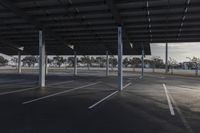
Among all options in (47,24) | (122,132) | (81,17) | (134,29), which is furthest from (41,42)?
(122,132)

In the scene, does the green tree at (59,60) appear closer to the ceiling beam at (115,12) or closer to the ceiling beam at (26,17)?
the ceiling beam at (26,17)

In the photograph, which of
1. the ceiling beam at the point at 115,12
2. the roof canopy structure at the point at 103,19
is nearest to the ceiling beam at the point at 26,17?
the roof canopy structure at the point at 103,19

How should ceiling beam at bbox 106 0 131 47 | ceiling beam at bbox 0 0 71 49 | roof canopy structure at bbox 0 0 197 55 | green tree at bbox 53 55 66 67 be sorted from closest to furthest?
1. ceiling beam at bbox 106 0 131 47
2. roof canopy structure at bbox 0 0 197 55
3. ceiling beam at bbox 0 0 71 49
4. green tree at bbox 53 55 66 67

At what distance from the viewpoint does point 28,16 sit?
72.6ft

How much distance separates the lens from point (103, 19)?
2233cm

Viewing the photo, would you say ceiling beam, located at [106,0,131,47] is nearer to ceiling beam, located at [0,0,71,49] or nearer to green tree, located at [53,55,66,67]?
ceiling beam, located at [0,0,71,49]

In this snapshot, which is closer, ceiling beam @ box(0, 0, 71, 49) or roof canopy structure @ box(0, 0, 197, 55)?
roof canopy structure @ box(0, 0, 197, 55)

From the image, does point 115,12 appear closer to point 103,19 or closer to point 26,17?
point 103,19

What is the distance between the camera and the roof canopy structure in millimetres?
19891

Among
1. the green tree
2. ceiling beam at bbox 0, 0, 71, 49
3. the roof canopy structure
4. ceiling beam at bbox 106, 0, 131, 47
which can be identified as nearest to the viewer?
ceiling beam at bbox 106, 0, 131, 47

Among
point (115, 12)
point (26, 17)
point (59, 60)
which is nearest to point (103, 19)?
point (115, 12)

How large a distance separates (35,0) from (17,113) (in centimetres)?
1035

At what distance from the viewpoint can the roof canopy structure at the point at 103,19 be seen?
783 inches

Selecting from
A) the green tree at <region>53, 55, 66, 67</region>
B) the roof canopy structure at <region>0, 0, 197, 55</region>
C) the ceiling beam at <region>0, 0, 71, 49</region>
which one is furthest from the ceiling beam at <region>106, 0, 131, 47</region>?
the green tree at <region>53, 55, 66, 67</region>
